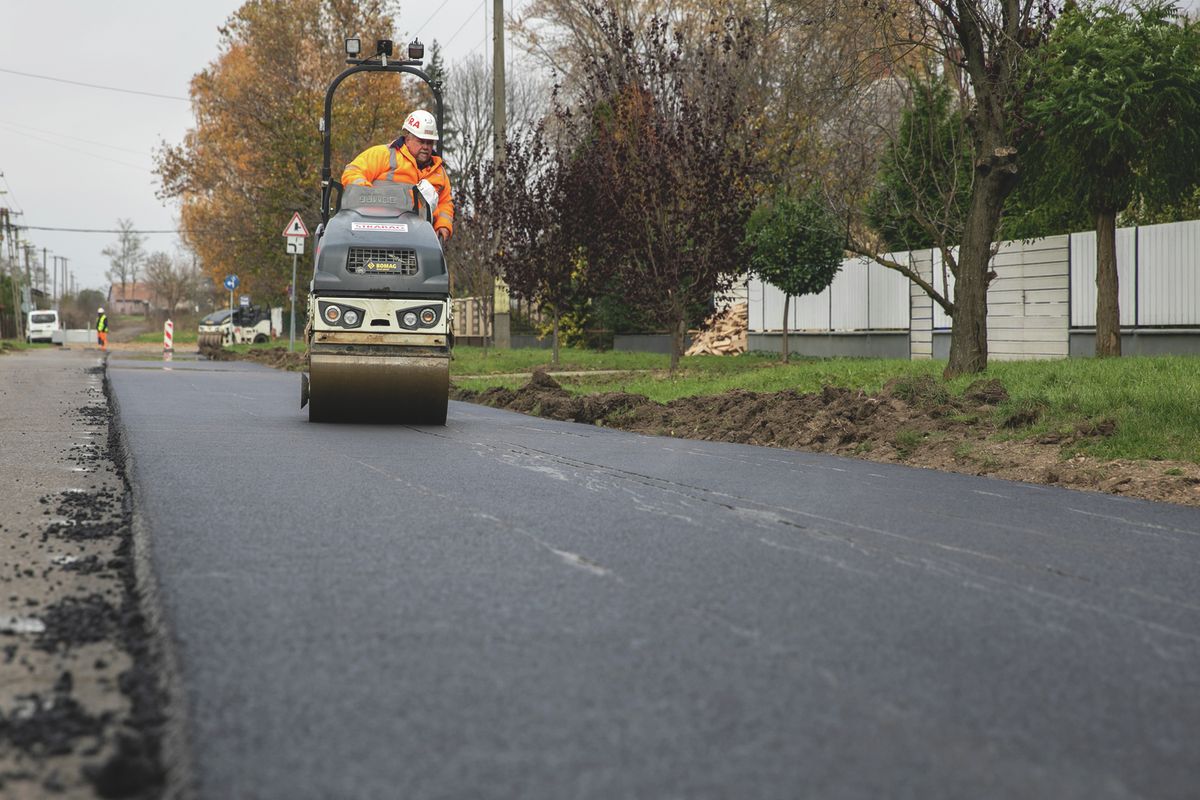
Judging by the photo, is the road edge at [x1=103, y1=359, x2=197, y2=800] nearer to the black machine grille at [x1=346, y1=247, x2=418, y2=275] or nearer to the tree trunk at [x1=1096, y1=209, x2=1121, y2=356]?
the black machine grille at [x1=346, y1=247, x2=418, y2=275]

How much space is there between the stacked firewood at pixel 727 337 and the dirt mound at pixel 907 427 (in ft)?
71.5

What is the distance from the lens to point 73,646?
3.92 m

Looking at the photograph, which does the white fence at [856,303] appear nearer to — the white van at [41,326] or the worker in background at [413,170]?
the worker in background at [413,170]

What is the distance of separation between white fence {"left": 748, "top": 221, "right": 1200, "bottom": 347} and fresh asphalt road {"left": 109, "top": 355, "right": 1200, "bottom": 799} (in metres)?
14.8

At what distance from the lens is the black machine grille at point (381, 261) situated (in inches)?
463

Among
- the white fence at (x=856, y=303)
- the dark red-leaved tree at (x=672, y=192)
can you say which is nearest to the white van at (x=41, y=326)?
the white fence at (x=856, y=303)

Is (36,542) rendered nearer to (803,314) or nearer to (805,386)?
(805,386)

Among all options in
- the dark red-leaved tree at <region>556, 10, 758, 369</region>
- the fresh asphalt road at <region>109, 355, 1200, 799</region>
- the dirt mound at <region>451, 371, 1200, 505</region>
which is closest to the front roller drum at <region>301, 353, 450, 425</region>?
the dirt mound at <region>451, 371, 1200, 505</region>

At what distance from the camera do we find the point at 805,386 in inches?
641

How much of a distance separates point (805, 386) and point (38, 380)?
12.7 metres

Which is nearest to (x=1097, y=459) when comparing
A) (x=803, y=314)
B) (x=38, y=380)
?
(x=38, y=380)

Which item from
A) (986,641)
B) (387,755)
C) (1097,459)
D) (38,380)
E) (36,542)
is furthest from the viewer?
(38,380)

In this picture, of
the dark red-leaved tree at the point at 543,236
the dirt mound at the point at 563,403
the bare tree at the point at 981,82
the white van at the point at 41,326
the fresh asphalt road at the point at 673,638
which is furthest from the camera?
the white van at the point at 41,326

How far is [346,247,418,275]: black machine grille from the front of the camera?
11750mm
